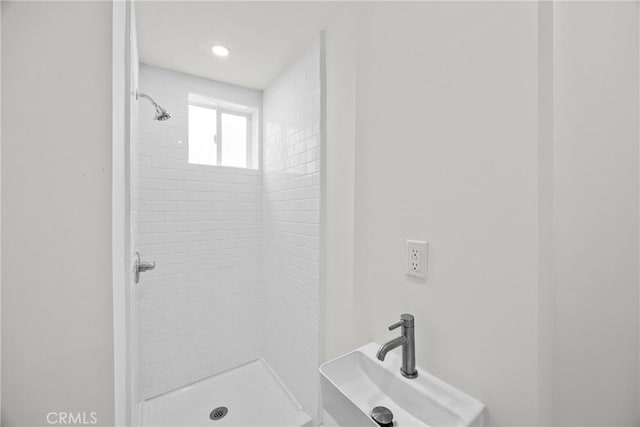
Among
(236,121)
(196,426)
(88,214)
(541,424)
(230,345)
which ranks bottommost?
(196,426)

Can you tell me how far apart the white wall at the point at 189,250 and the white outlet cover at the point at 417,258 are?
1602 mm

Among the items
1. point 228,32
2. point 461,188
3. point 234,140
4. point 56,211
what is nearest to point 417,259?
point 461,188

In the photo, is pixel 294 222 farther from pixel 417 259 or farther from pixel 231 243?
pixel 417 259

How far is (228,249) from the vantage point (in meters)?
2.19

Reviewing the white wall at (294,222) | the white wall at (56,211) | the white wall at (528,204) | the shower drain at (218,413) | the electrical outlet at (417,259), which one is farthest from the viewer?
the shower drain at (218,413)

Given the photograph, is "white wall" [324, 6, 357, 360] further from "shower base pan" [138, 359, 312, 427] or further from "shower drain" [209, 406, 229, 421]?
"shower drain" [209, 406, 229, 421]

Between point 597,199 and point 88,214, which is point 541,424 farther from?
point 88,214

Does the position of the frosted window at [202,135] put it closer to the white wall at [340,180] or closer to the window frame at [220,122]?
the window frame at [220,122]

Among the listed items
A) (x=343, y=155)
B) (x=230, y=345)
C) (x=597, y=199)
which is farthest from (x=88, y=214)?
(x=230, y=345)

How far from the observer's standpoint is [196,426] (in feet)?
5.51

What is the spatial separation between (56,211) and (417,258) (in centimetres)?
97

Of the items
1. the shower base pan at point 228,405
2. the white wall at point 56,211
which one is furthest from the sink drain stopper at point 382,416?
the shower base pan at point 228,405

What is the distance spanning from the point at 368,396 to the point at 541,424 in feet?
1.59

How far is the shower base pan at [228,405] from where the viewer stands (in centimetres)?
170
